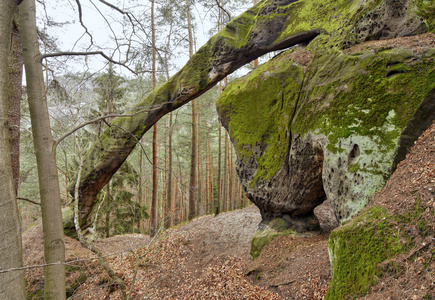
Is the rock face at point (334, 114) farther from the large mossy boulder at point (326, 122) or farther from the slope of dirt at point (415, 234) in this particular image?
the slope of dirt at point (415, 234)

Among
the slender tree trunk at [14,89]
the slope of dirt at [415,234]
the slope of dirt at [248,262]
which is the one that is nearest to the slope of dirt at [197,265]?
the slope of dirt at [248,262]

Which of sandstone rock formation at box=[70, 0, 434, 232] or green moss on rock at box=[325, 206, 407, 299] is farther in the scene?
sandstone rock formation at box=[70, 0, 434, 232]

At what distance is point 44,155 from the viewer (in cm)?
266

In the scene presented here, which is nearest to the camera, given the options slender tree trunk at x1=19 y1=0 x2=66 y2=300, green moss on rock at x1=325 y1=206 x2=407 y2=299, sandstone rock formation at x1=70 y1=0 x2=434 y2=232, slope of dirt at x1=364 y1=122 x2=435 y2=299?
slope of dirt at x1=364 y1=122 x2=435 y2=299

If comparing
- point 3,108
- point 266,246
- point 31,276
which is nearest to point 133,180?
point 31,276

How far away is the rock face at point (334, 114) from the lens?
349cm

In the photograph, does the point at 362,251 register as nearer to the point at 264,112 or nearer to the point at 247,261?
the point at 247,261

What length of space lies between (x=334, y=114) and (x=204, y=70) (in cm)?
444

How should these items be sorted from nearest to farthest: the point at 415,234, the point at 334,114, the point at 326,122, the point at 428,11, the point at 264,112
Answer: the point at 415,234, the point at 428,11, the point at 334,114, the point at 326,122, the point at 264,112

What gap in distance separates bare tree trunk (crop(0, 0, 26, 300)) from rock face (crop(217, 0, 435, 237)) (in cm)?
408

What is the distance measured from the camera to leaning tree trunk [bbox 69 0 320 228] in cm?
671

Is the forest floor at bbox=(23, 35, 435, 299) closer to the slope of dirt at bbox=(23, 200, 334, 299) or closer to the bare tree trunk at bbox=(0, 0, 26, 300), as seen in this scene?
the slope of dirt at bbox=(23, 200, 334, 299)

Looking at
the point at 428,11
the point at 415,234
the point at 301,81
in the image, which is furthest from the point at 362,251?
the point at 428,11

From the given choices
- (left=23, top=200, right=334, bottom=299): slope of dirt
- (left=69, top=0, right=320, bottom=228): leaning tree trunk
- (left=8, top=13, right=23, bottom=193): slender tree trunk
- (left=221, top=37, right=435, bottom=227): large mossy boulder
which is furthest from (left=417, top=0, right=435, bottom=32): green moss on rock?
(left=8, top=13, right=23, bottom=193): slender tree trunk
